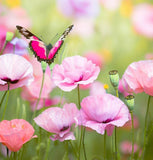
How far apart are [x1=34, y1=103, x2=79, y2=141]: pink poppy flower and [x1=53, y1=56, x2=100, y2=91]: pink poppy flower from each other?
0.03 m

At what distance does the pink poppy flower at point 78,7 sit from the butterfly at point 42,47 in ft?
0.88

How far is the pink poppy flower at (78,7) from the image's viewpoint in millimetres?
750

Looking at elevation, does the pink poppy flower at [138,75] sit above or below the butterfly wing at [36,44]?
below

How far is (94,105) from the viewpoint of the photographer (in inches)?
17.0

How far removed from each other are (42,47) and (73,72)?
0.08 meters

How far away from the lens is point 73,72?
45cm

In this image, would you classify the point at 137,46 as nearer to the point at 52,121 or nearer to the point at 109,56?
the point at 109,56

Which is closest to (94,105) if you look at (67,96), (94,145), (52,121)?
(52,121)

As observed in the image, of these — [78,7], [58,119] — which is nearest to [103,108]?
[58,119]

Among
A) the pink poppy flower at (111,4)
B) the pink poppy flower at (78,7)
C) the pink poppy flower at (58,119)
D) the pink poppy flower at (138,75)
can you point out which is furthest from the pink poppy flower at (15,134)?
the pink poppy flower at (111,4)

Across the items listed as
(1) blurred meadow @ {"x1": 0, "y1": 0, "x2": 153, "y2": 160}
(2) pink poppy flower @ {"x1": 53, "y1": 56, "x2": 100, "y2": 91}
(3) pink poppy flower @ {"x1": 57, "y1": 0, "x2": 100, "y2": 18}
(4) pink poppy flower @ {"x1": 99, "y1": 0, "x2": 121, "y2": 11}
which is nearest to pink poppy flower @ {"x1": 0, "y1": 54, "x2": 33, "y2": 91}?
(2) pink poppy flower @ {"x1": 53, "y1": 56, "x2": 100, "y2": 91}

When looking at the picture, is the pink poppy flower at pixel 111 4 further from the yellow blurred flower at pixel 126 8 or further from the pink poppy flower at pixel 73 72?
the pink poppy flower at pixel 73 72

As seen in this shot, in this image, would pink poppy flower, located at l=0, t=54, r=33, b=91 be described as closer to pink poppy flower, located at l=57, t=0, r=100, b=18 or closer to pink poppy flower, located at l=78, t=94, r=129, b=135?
pink poppy flower, located at l=78, t=94, r=129, b=135

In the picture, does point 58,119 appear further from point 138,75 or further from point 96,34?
point 96,34
